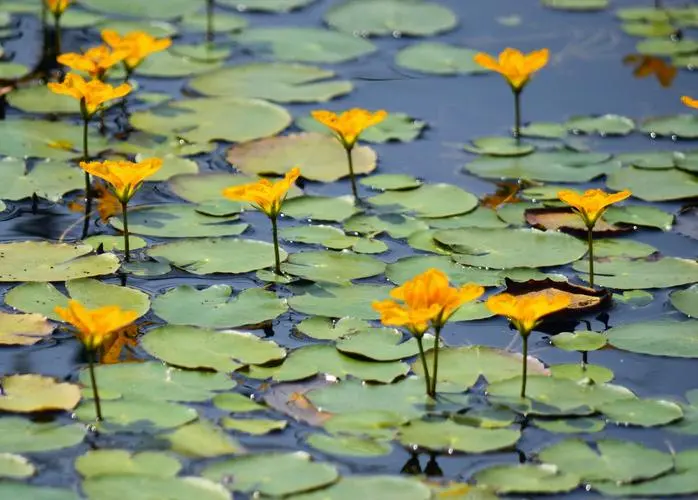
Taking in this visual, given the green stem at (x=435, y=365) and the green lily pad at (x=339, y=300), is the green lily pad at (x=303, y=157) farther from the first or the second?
the green stem at (x=435, y=365)

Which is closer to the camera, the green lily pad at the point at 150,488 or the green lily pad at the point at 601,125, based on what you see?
the green lily pad at the point at 150,488

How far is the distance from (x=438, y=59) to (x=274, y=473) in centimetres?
259

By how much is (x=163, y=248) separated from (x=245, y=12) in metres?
2.04

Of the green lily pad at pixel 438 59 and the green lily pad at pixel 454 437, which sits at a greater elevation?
the green lily pad at pixel 438 59

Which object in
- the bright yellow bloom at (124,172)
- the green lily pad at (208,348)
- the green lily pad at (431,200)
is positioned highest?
the bright yellow bloom at (124,172)

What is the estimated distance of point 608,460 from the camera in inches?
102

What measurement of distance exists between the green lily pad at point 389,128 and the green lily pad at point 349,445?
171 centimetres

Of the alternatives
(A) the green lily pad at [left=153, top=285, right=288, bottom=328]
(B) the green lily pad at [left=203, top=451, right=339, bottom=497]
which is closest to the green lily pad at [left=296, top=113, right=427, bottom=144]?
(A) the green lily pad at [left=153, top=285, right=288, bottom=328]

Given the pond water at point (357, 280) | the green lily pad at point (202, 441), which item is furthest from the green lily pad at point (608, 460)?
the green lily pad at point (202, 441)

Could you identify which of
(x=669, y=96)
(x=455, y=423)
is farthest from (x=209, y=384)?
(x=669, y=96)

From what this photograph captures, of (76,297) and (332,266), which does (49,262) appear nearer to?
(76,297)

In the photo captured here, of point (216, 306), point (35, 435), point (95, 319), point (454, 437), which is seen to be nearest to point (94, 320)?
point (95, 319)

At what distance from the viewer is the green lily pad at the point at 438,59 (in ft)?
15.6

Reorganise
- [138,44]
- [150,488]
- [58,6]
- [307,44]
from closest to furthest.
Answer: [150,488], [138,44], [58,6], [307,44]
